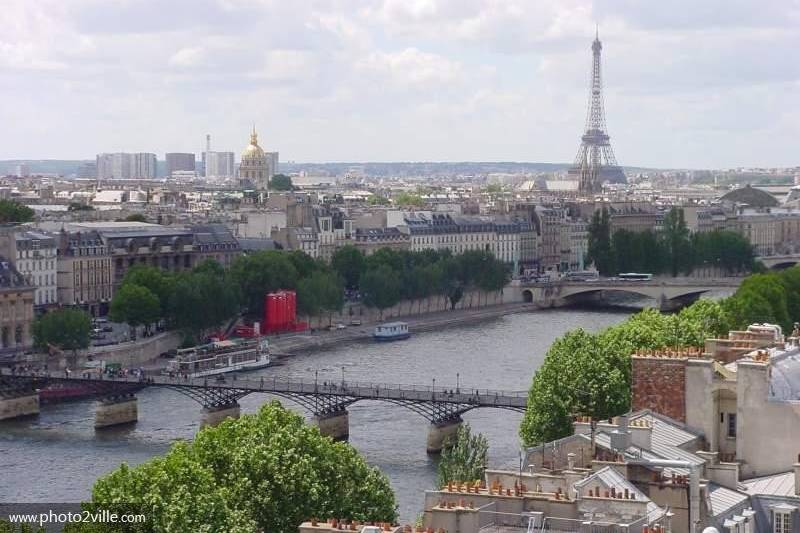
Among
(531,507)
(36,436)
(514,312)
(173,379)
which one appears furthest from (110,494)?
(514,312)

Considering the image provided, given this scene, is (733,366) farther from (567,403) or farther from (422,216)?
(422,216)

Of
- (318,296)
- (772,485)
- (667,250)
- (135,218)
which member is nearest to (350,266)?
(318,296)

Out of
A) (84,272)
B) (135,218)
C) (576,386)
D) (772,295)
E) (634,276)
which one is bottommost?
(634,276)

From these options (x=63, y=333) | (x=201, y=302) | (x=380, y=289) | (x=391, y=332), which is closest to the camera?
(x=63, y=333)

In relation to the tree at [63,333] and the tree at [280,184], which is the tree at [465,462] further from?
the tree at [280,184]

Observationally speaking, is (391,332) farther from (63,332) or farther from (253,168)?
(253,168)
